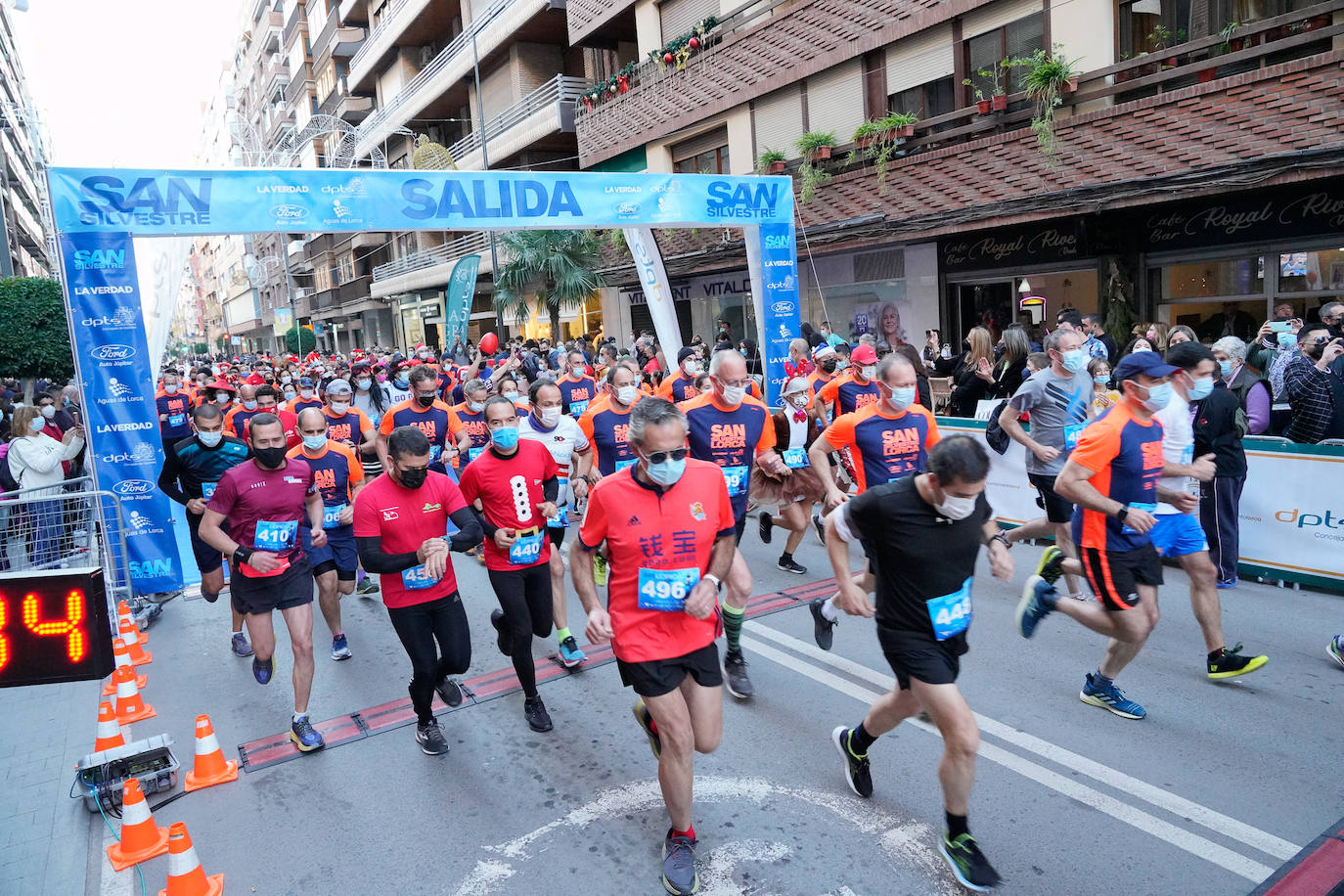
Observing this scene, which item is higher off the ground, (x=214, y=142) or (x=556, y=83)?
(x=214, y=142)

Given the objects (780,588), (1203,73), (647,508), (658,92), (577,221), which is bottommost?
(780,588)

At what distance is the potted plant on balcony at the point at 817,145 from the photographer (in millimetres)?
18375

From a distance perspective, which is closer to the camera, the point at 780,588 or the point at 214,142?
the point at 780,588

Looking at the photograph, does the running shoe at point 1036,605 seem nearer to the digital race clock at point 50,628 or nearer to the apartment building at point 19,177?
the digital race clock at point 50,628

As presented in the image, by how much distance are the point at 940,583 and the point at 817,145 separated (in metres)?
16.4

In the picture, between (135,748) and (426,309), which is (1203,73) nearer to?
(135,748)

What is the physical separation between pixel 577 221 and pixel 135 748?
27.2 ft

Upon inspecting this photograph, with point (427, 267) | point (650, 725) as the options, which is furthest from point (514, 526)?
point (427, 267)

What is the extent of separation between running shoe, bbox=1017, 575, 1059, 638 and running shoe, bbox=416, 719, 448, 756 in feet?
10.7

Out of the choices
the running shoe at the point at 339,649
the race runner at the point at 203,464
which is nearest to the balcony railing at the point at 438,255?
the race runner at the point at 203,464

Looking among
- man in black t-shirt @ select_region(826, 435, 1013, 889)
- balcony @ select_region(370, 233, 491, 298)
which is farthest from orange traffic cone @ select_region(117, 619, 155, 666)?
balcony @ select_region(370, 233, 491, 298)

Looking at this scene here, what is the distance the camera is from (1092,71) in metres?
13.5

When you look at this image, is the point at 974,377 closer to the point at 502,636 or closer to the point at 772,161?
the point at 502,636

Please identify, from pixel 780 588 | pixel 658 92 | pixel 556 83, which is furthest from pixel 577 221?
pixel 556 83
